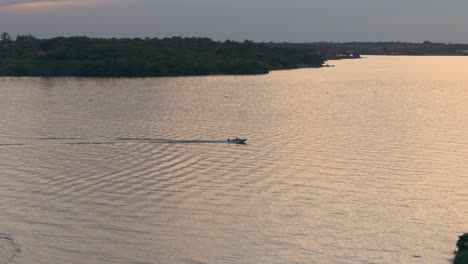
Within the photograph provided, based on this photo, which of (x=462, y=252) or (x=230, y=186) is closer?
(x=462, y=252)

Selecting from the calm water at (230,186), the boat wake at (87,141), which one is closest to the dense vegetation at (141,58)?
the calm water at (230,186)

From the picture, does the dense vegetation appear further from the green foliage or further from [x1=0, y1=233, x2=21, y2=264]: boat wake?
the green foliage

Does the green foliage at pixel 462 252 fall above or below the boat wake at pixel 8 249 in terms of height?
above

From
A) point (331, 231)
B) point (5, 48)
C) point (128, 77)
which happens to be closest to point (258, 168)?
point (331, 231)

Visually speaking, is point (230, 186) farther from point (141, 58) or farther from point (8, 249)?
point (141, 58)

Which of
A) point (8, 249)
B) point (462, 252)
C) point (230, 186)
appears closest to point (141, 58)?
point (230, 186)

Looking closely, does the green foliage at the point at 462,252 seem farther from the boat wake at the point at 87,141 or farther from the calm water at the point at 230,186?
the boat wake at the point at 87,141

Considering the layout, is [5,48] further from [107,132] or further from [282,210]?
[282,210]

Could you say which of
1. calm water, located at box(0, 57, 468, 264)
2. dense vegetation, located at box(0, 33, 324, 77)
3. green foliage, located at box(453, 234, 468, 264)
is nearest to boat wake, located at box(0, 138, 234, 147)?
calm water, located at box(0, 57, 468, 264)
